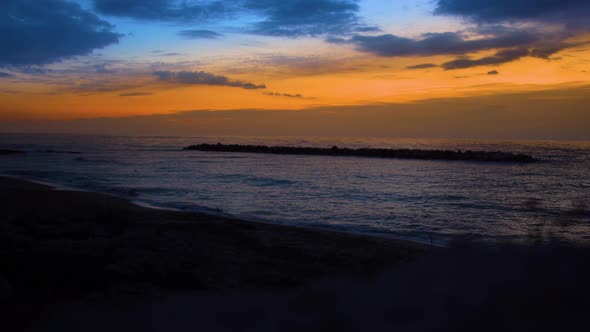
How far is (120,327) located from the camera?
3045 mm

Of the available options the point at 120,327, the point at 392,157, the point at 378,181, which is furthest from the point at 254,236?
the point at 392,157

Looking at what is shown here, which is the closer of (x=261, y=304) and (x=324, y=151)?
(x=261, y=304)

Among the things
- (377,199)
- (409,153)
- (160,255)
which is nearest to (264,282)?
(160,255)

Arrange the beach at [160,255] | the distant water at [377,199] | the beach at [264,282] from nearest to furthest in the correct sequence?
the beach at [264,282]
the beach at [160,255]
the distant water at [377,199]

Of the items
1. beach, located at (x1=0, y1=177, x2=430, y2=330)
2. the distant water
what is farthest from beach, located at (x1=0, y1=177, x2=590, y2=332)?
the distant water

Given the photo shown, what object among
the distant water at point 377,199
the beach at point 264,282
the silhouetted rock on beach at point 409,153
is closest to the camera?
the beach at point 264,282

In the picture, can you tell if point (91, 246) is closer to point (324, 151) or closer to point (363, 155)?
point (363, 155)

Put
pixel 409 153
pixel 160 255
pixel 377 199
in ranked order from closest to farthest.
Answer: pixel 160 255, pixel 377 199, pixel 409 153

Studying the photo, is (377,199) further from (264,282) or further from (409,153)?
(409,153)

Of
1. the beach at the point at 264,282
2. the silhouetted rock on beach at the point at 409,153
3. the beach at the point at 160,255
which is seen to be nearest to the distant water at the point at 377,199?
the beach at the point at 264,282

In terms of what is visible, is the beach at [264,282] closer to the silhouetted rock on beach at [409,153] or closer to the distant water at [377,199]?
the distant water at [377,199]

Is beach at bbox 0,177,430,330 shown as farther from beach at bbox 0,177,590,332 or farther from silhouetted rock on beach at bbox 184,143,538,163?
silhouetted rock on beach at bbox 184,143,538,163

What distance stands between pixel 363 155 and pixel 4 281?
144 feet

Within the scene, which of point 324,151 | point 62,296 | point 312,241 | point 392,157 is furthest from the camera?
point 324,151
